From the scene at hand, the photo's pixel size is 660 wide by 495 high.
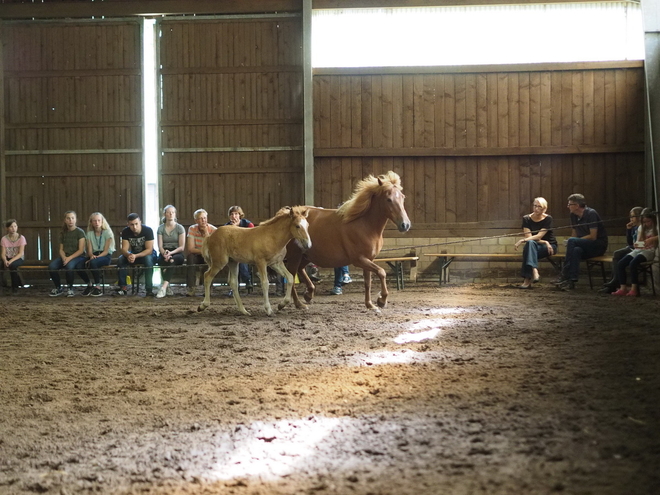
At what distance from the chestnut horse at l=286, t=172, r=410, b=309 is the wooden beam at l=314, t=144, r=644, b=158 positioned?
13.9ft

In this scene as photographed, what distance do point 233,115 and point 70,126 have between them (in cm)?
306

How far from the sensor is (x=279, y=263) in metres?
8.09

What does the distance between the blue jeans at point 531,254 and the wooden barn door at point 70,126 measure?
6921 mm

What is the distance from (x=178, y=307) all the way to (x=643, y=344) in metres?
5.71

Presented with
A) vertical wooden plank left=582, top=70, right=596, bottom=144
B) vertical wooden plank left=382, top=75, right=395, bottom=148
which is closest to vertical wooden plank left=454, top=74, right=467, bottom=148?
vertical wooden plank left=382, top=75, right=395, bottom=148

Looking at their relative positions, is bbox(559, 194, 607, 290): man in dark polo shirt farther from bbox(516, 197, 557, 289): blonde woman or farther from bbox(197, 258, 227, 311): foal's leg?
bbox(197, 258, 227, 311): foal's leg

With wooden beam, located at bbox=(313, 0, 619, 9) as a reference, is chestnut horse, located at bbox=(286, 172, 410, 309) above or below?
below

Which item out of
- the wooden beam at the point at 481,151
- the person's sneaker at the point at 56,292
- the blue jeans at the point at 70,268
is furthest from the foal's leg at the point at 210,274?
the wooden beam at the point at 481,151

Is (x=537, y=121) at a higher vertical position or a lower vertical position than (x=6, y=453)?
higher

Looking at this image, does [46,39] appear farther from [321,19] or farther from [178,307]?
[178,307]

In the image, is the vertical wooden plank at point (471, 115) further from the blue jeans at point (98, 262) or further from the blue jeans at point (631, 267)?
the blue jeans at point (98, 262)

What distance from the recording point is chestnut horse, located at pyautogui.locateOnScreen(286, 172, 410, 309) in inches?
324

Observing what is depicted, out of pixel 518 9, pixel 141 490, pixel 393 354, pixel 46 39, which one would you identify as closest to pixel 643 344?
pixel 393 354

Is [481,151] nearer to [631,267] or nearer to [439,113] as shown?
[439,113]
